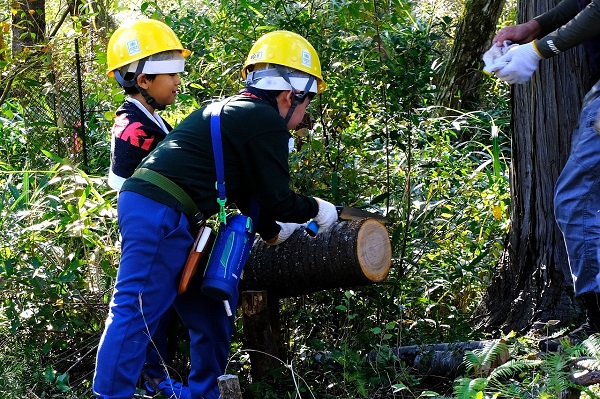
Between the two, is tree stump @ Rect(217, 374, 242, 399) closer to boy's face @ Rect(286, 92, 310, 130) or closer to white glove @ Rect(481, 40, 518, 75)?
boy's face @ Rect(286, 92, 310, 130)

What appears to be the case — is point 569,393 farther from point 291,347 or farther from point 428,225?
point 428,225

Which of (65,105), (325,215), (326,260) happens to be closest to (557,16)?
(325,215)

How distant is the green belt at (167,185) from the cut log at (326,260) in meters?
0.65

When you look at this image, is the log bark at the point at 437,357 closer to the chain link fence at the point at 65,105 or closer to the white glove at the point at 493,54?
the white glove at the point at 493,54

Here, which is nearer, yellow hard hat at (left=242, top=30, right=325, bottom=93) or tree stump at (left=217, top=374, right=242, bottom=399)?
tree stump at (left=217, top=374, right=242, bottom=399)

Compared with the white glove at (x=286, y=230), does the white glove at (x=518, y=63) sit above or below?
above

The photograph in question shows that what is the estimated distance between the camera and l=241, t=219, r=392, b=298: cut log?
157 inches

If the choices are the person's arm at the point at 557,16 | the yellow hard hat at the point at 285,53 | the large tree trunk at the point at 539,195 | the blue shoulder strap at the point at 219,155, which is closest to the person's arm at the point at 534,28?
the person's arm at the point at 557,16

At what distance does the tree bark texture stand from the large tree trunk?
3.67 meters

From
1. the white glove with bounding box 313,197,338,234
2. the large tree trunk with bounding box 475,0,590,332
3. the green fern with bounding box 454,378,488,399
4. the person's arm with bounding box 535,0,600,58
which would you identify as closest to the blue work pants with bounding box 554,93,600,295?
the person's arm with bounding box 535,0,600,58

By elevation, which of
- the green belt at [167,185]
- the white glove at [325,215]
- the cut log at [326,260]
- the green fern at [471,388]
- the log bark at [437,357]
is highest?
the green belt at [167,185]

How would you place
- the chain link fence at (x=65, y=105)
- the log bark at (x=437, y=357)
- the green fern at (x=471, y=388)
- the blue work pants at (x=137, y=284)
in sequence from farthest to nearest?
the chain link fence at (x=65, y=105)
the log bark at (x=437, y=357)
the blue work pants at (x=137, y=284)
the green fern at (x=471, y=388)

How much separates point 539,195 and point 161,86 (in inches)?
82.5

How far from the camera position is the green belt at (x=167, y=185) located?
12.1ft
